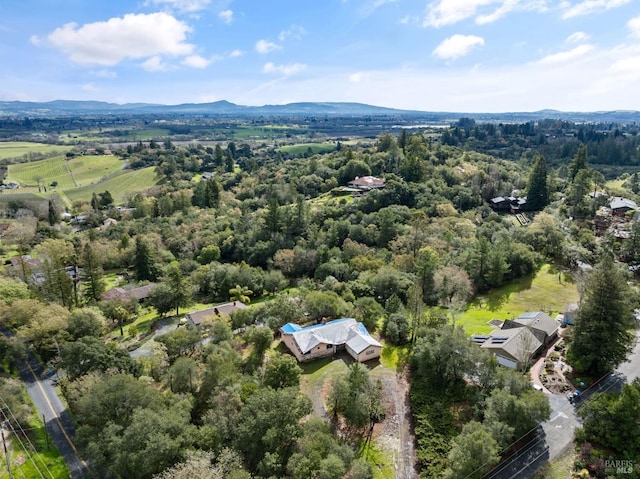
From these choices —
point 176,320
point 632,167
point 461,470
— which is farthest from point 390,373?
point 632,167

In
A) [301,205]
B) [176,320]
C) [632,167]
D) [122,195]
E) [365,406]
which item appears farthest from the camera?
[632,167]

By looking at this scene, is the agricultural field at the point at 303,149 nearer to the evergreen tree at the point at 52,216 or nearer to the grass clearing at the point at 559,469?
the evergreen tree at the point at 52,216

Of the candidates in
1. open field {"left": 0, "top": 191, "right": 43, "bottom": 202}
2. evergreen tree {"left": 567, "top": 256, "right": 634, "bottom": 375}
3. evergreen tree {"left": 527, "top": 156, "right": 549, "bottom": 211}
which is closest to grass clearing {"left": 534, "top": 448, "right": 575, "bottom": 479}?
evergreen tree {"left": 567, "top": 256, "right": 634, "bottom": 375}

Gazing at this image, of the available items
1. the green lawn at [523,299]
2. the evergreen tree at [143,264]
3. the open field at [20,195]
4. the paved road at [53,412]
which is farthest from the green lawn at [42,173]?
the green lawn at [523,299]

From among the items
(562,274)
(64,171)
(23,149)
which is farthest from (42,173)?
(562,274)

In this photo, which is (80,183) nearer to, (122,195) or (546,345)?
(122,195)

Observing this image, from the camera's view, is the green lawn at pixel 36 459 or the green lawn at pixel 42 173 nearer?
the green lawn at pixel 36 459
